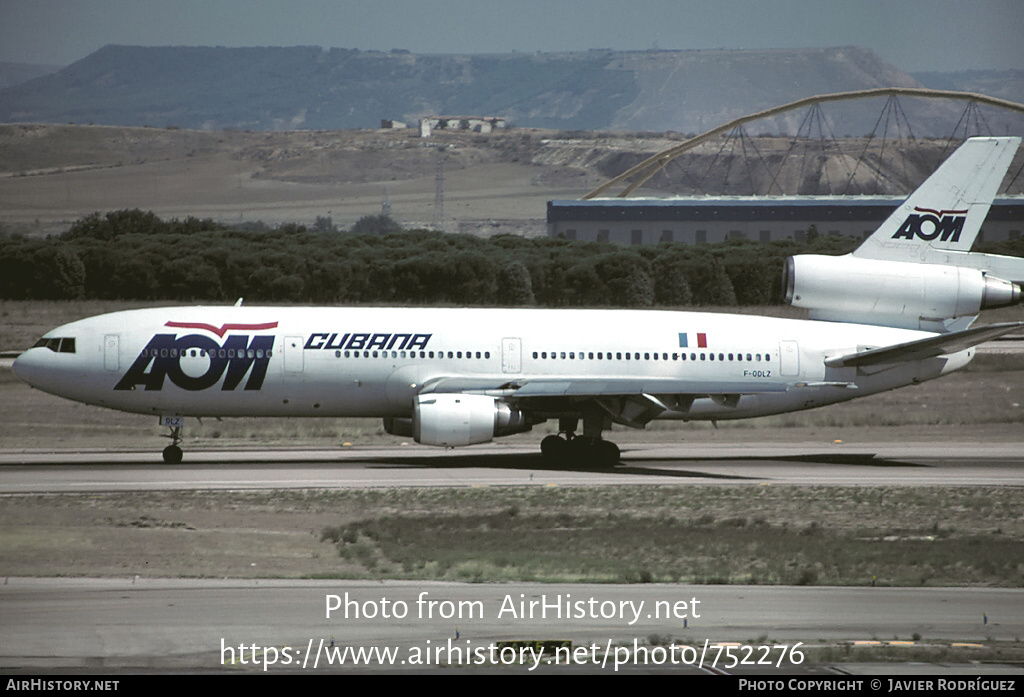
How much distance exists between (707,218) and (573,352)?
92746mm

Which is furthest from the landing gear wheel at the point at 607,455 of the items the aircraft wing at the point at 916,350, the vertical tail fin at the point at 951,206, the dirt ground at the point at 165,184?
the dirt ground at the point at 165,184

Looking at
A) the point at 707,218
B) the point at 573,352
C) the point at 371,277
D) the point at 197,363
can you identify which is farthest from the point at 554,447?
the point at 707,218

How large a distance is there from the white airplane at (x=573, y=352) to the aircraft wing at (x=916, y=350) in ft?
0.23

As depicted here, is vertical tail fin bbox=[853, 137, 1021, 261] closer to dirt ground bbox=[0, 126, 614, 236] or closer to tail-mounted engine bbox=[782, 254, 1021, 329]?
tail-mounted engine bbox=[782, 254, 1021, 329]

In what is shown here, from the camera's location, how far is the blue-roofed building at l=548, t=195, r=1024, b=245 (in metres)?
122

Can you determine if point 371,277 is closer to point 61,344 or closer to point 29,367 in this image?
point 61,344

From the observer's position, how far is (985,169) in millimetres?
41375

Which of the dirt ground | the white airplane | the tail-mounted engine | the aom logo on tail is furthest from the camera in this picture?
the dirt ground

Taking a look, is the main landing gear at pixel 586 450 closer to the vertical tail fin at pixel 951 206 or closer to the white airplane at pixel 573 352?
the white airplane at pixel 573 352

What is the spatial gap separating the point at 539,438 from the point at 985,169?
771 inches

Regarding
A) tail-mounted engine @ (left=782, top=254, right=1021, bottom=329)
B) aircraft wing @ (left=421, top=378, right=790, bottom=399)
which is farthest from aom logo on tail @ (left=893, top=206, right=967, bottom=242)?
aircraft wing @ (left=421, top=378, right=790, bottom=399)

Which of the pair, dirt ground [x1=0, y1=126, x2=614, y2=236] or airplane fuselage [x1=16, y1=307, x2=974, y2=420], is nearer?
airplane fuselage [x1=16, y1=307, x2=974, y2=420]

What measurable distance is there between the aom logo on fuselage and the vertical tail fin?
849 inches

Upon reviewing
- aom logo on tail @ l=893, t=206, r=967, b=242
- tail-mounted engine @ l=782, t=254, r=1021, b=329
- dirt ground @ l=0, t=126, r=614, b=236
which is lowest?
tail-mounted engine @ l=782, t=254, r=1021, b=329
